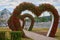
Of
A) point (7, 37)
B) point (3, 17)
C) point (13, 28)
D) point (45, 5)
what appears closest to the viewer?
point (7, 37)

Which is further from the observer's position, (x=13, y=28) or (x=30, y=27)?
(x=30, y=27)

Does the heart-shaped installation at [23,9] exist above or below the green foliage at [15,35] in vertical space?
above

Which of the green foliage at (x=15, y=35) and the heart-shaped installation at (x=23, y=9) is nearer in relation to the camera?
the green foliage at (x=15, y=35)

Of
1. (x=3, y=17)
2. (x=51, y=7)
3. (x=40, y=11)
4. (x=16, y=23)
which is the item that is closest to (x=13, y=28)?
(x=16, y=23)

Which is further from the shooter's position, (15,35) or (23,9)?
(23,9)

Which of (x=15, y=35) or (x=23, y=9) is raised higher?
(x=23, y=9)

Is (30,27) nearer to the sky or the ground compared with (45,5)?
nearer to the ground

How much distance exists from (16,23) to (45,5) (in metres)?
2.52

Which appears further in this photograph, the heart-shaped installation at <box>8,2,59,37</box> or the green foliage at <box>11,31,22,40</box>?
the heart-shaped installation at <box>8,2,59,37</box>

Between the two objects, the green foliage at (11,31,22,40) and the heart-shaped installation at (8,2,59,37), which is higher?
the heart-shaped installation at (8,2,59,37)

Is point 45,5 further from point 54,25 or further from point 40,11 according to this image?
point 54,25

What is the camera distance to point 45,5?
15180 mm

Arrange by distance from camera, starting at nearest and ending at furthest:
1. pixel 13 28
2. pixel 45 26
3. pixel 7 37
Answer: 1. pixel 7 37
2. pixel 13 28
3. pixel 45 26

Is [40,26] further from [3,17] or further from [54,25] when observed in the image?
[54,25]
